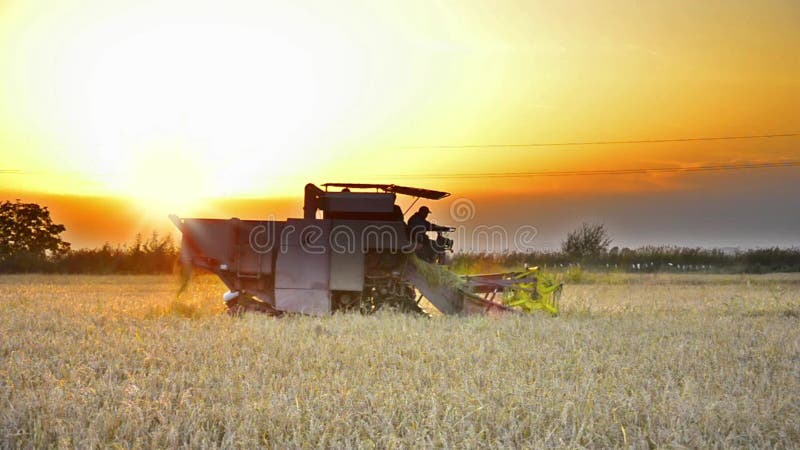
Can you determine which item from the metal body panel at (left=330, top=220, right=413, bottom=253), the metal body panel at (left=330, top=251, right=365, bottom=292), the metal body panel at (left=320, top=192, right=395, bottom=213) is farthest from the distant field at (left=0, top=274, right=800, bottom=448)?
the metal body panel at (left=320, top=192, right=395, bottom=213)

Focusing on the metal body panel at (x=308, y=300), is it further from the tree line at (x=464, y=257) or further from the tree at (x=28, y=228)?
the tree at (x=28, y=228)

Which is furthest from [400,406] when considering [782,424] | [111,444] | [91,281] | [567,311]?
[91,281]

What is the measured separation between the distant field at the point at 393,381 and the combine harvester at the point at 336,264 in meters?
0.75

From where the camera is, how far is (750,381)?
755 cm

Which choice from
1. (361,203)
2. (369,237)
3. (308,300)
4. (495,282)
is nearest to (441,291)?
(495,282)

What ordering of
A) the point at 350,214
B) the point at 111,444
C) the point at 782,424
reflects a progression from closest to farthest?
the point at 111,444 < the point at 782,424 < the point at 350,214

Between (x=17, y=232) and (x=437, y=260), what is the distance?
90.8ft

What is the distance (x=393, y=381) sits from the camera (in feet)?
23.5

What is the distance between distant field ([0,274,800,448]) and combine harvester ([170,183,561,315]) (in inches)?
29.6

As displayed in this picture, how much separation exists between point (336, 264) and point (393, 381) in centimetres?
612

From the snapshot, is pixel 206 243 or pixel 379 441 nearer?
pixel 379 441

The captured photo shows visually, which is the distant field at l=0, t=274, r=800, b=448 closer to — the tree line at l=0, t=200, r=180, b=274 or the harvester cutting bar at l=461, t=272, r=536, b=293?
the harvester cutting bar at l=461, t=272, r=536, b=293

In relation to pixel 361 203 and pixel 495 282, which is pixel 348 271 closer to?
pixel 361 203

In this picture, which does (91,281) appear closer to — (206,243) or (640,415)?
(206,243)
